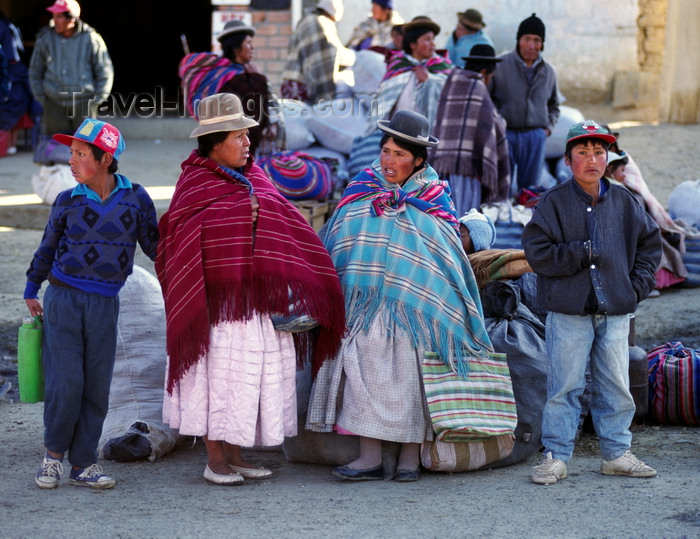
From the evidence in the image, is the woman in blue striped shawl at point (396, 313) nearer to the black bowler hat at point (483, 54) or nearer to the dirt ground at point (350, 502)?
the dirt ground at point (350, 502)

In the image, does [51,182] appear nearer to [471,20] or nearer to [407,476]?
[471,20]

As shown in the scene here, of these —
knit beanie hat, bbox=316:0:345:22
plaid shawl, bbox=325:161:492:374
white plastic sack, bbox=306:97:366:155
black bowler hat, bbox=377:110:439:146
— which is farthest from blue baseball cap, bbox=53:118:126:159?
knit beanie hat, bbox=316:0:345:22

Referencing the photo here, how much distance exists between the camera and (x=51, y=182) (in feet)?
33.0

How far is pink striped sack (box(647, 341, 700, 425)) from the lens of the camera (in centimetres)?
578

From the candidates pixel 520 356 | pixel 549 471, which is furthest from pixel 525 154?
pixel 549 471

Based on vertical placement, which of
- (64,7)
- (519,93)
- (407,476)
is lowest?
(407,476)

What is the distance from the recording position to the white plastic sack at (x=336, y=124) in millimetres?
9883

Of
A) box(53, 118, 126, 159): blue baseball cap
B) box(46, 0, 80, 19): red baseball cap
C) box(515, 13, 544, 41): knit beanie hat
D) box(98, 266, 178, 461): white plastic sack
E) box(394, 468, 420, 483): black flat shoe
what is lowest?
box(394, 468, 420, 483): black flat shoe

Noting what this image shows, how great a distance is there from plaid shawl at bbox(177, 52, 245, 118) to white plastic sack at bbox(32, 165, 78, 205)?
6.88ft

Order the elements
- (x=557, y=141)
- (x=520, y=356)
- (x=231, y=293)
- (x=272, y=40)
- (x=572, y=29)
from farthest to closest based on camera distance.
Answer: (x=572, y=29), (x=272, y=40), (x=557, y=141), (x=520, y=356), (x=231, y=293)

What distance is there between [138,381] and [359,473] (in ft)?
4.11

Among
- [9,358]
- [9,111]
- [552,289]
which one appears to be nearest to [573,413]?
[552,289]

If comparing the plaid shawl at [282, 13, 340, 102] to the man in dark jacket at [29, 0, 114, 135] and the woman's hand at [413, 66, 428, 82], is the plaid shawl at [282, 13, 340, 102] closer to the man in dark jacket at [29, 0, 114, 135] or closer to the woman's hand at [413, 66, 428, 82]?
the man in dark jacket at [29, 0, 114, 135]

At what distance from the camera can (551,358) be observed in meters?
4.76
